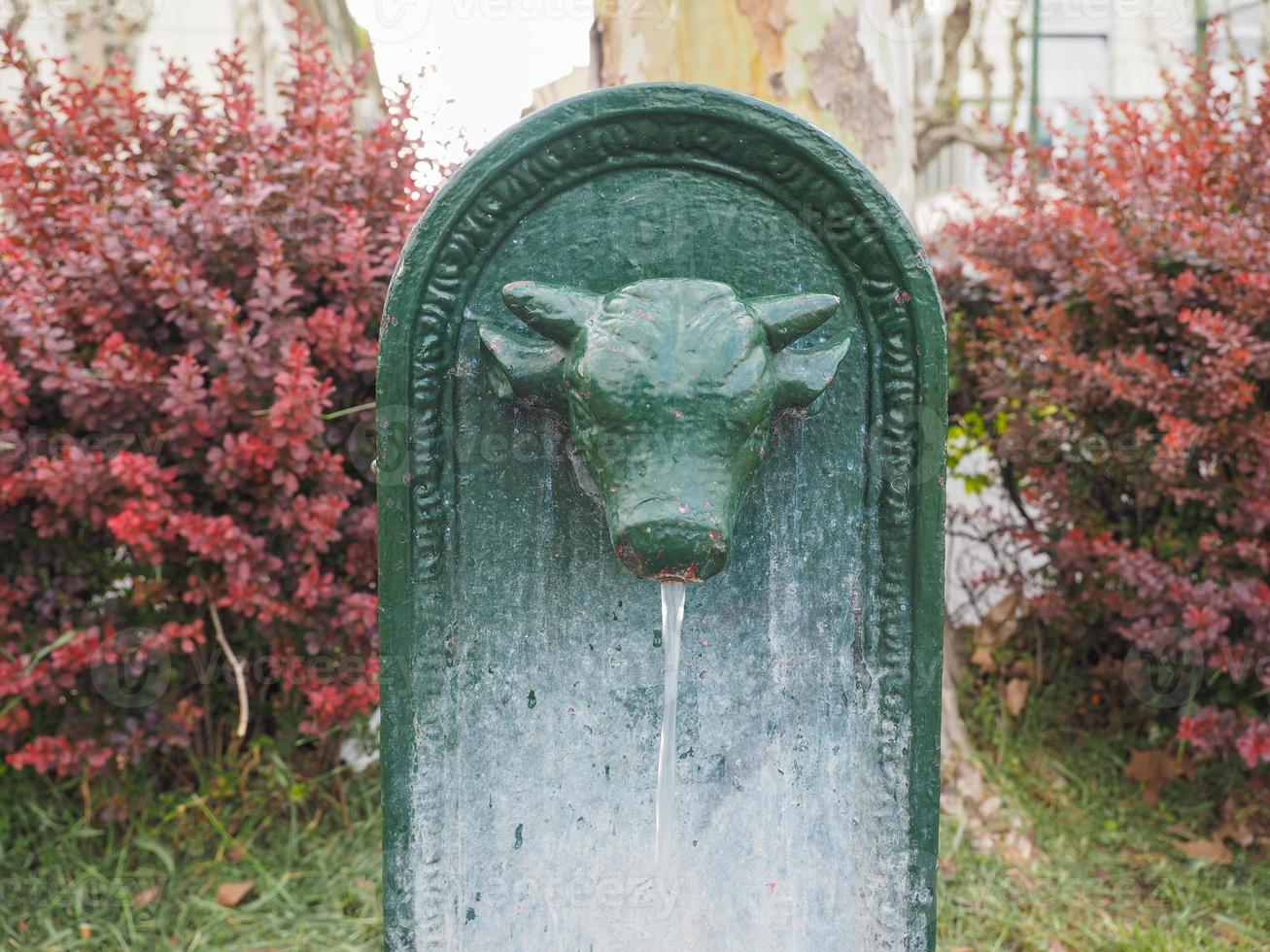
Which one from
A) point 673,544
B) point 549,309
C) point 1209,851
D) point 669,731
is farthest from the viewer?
point 1209,851

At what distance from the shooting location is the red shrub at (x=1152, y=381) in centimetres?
293

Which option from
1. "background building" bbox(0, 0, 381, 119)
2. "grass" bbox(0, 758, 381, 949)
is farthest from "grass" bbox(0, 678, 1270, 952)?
"background building" bbox(0, 0, 381, 119)

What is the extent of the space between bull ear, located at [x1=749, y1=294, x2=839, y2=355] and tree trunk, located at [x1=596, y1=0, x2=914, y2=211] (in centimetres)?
192

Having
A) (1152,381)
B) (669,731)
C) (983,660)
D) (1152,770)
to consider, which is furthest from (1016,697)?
(669,731)

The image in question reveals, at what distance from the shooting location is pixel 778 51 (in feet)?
10.4

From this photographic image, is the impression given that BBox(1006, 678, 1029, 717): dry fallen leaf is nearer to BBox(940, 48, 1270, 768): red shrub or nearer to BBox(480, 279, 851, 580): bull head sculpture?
BBox(940, 48, 1270, 768): red shrub

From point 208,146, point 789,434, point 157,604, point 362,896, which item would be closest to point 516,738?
point 789,434

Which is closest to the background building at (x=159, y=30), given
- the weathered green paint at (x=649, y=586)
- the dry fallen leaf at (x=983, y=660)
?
the dry fallen leaf at (x=983, y=660)

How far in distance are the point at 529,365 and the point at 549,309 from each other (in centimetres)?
8

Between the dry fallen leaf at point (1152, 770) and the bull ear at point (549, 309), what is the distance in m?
2.87

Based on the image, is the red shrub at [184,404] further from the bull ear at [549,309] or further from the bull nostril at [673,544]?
the bull nostril at [673,544]

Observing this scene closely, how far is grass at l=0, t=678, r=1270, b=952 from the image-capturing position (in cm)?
271

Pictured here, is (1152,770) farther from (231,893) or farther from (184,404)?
(184,404)

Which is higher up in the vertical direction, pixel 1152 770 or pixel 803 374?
pixel 803 374
